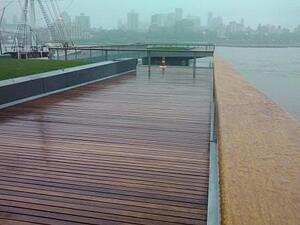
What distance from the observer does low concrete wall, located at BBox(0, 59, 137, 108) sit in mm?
6863

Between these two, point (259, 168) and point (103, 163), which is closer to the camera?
point (259, 168)

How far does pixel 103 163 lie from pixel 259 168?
104 inches

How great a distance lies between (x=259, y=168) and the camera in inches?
54.3

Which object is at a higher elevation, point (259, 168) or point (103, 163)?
point (259, 168)

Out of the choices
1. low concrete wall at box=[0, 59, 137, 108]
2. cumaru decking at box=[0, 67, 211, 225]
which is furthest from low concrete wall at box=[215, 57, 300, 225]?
low concrete wall at box=[0, 59, 137, 108]

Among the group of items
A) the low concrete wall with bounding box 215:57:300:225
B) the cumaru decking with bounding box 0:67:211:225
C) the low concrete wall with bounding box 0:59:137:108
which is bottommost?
the cumaru decking with bounding box 0:67:211:225

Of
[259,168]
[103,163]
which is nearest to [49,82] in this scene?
[103,163]

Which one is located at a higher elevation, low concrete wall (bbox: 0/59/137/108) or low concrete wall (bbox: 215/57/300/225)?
low concrete wall (bbox: 215/57/300/225)

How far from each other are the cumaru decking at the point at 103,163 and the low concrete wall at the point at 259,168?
2.95 feet

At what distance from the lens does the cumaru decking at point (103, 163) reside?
280 cm

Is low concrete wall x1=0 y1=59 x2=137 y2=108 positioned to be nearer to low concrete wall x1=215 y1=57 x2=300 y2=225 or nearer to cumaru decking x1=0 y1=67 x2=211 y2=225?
cumaru decking x1=0 y1=67 x2=211 y2=225

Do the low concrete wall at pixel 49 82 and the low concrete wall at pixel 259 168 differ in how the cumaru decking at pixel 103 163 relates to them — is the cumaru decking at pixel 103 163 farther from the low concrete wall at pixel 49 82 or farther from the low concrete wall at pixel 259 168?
the low concrete wall at pixel 259 168

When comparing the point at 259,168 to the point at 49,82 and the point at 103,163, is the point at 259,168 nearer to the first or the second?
the point at 103,163

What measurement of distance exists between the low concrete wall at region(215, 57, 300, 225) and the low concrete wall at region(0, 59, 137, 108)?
5.27 meters
